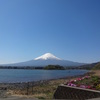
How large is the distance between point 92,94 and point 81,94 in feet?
2.41

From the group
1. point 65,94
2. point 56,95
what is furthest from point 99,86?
point 56,95

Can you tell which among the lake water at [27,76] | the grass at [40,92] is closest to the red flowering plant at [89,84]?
the grass at [40,92]

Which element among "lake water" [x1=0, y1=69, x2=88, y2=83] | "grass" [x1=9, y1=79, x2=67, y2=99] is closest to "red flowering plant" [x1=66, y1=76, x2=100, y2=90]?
"grass" [x1=9, y1=79, x2=67, y2=99]

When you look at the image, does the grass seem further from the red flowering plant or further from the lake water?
the lake water

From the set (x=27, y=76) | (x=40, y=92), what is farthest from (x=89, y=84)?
(x=27, y=76)

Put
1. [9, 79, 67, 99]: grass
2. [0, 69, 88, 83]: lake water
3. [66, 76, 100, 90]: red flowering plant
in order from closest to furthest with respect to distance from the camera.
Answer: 1. [66, 76, 100, 90]: red flowering plant
2. [9, 79, 67, 99]: grass
3. [0, 69, 88, 83]: lake water

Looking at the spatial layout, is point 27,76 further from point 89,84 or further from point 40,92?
point 89,84

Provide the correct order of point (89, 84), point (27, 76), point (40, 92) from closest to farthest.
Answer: point (89, 84) < point (40, 92) < point (27, 76)

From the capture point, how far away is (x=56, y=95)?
1062 cm

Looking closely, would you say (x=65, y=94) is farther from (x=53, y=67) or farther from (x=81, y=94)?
(x=53, y=67)

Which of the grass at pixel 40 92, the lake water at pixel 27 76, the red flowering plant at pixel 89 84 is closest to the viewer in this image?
the red flowering plant at pixel 89 84

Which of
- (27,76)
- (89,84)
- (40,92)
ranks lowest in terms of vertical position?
(40,92)

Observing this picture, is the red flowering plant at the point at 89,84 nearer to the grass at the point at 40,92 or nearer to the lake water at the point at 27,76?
the grass at the point at 40,92

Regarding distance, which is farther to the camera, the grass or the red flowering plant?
the grass
